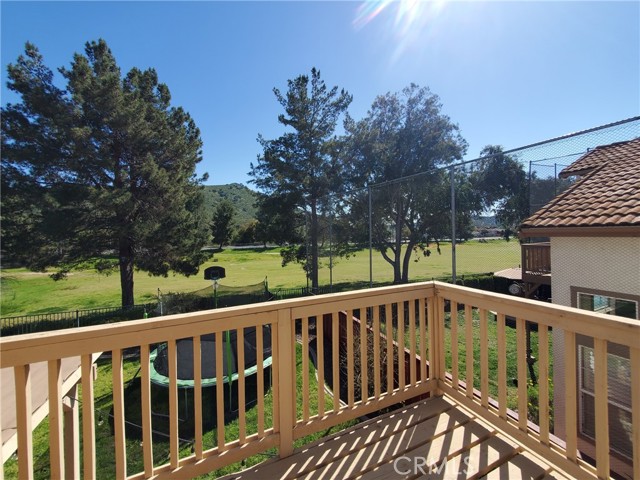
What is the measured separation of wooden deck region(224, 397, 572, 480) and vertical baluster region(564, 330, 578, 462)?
0.54 feet

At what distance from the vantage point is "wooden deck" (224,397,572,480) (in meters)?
1.41

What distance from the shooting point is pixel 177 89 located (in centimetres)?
1152

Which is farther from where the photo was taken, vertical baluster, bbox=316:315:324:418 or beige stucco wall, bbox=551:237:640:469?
beige stucco wall, bbox=551:237:640:469

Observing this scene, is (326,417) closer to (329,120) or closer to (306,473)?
(306,473)

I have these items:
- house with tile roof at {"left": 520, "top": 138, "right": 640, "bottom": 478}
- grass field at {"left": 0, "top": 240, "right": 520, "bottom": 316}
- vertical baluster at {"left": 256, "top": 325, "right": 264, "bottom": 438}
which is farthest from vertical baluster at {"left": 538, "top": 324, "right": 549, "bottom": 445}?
grass field at {"left": 0, "top": 240, "right": 520, "bottom": 316}

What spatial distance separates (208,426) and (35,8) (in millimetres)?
6562

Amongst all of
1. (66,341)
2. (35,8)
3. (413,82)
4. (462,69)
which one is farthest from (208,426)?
(413,82)

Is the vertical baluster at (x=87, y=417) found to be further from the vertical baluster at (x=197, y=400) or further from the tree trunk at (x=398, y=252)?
the tree trunk at (x=398, y=252)

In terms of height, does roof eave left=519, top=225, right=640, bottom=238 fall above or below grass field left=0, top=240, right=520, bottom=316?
above

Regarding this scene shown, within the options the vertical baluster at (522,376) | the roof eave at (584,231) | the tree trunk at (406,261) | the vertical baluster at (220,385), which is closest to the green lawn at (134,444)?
the vertical baluster at (220,385)

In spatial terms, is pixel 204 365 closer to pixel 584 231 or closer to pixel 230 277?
pixel 584 231

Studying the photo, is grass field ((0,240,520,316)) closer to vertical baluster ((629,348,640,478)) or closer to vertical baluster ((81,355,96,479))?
vertical baluster ((629,348,640,478))

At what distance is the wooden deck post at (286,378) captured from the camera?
1.52 meters

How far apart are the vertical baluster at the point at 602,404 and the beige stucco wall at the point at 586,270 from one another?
169 cm
